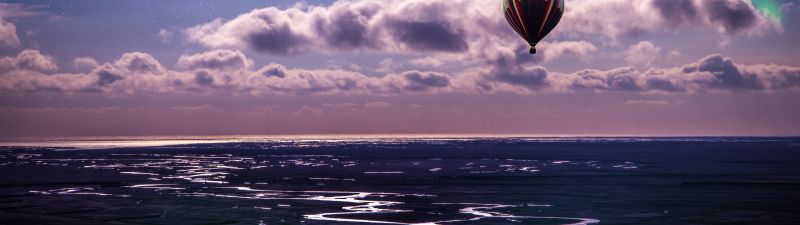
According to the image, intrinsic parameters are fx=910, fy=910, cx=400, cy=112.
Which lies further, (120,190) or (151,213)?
(120,190)

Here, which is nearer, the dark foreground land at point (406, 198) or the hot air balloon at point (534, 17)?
the dark foreground land at point (406, 198)

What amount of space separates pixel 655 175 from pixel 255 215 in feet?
96.4

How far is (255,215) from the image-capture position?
27.3 meters

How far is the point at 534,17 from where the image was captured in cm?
4481

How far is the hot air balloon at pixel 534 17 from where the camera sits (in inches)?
1763

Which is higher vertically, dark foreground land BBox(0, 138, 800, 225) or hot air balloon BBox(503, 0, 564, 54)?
hot air balloon BBox(503, 0, 564, 54)

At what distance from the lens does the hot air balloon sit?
147 ft

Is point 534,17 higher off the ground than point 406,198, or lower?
higher

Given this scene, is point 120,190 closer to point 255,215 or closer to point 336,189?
point 336,189

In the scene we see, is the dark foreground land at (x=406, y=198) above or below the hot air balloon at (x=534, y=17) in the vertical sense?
below

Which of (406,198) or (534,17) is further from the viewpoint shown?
(534,17)

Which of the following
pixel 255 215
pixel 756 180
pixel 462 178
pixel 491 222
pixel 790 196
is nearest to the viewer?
pixel 491 222

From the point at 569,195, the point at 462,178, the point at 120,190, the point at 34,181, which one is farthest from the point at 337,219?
the point at 34,181

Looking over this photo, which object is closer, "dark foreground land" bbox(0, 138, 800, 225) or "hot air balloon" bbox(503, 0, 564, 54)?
"dark foreground land" bbox(0, 138, 800, 225)
